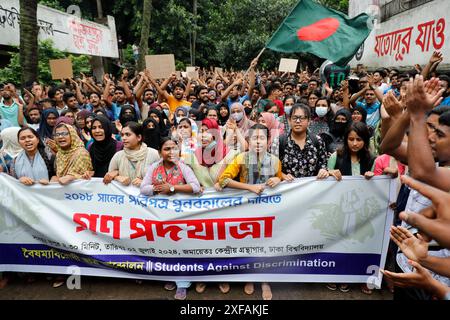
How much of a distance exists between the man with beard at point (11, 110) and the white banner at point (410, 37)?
28.5 feet

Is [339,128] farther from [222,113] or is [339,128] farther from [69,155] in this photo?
[69,155]

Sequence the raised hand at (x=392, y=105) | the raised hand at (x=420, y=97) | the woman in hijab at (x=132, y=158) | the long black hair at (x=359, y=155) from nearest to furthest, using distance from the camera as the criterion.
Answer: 1. the raised hand at (x=420, y=97)
2. the raised hand at (x=392, y=105)
3. the long black hair at (x=359, y=155)
4. the woman in hijab at (x=132, y=158)

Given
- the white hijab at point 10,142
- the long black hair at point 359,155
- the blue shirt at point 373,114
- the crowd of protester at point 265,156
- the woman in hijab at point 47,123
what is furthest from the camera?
the blue shirt at point 373,114

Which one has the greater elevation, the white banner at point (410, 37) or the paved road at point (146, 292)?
the white banner at point (410, 37)

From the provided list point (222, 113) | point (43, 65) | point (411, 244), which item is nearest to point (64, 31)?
point (43, 65)

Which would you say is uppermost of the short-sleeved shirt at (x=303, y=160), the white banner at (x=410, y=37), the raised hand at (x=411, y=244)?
the white banner at (x=410, y=37)

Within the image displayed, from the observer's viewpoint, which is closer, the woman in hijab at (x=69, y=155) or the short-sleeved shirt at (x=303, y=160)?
the short-sleeved shirt at (x=303, y=160)

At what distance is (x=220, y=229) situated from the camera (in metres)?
2.95

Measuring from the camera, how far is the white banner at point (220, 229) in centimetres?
291

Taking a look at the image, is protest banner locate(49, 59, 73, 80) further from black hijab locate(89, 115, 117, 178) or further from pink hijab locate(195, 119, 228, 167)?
pink hijab locate(195, 119, 228, 167)

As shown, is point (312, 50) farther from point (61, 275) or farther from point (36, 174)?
point (61, 275)

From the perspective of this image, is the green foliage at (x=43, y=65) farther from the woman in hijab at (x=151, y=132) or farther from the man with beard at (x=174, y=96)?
the woman in hijab at (x=151, y=132)

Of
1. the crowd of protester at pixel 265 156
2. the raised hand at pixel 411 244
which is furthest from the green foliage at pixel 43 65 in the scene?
the raised hand at pixel 411 244
